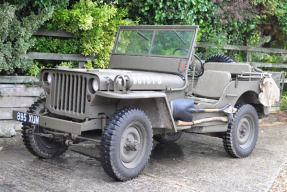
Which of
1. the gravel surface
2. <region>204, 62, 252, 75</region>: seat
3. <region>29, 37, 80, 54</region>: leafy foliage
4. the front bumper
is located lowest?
the gravel surface

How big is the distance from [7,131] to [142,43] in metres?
2.56

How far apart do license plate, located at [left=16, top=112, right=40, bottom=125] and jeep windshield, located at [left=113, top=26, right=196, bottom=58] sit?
1857 mm

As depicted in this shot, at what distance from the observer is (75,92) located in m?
4.86

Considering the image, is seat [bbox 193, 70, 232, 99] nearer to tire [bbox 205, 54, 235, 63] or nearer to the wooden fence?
tire [bbox 205, 54, 235, 63]

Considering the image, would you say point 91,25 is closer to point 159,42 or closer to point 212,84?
point 159,42

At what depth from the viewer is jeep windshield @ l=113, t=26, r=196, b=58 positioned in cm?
590

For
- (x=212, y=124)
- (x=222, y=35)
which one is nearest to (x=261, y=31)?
(x=222, y=35)

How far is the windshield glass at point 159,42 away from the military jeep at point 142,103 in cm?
1

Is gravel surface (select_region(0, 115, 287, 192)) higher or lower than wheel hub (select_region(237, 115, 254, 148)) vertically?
lower

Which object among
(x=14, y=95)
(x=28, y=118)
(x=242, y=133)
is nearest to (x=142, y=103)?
(x=28, y=118)

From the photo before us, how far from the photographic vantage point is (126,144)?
15.8 ft

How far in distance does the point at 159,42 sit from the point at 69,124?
2.03 metres

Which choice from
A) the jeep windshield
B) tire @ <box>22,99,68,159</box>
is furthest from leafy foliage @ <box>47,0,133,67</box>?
tire @ <box>22,99,68,159</box>

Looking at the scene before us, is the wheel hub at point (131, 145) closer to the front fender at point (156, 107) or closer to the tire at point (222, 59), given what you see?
the front fender at point (156, 107)
